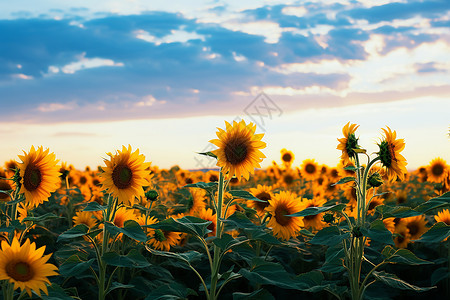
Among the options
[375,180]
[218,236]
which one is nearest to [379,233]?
[375,180]

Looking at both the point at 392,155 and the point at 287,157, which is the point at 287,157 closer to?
the point at 287,157

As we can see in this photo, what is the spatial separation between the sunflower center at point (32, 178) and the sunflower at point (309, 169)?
24.0ft

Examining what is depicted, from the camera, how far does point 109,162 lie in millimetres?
3758

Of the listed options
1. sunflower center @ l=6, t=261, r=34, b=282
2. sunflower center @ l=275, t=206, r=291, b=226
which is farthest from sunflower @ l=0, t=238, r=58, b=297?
sunflower center @ l=275, t=206, r=291, b=226

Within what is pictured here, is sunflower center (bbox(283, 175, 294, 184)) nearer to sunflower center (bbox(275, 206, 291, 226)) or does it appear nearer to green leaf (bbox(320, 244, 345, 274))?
sunflower center (bbox(275, 206, 291, 226))

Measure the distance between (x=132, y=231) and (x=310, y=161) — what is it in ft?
25.7

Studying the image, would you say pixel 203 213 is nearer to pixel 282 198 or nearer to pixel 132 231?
pixel 282 198

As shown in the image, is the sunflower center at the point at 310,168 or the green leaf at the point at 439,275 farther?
the sunflower center at the point at 310,168

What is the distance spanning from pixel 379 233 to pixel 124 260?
72.4 inches

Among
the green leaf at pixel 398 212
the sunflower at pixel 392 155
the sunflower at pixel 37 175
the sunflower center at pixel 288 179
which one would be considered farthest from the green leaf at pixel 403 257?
the sunflower center at pixel 288 179

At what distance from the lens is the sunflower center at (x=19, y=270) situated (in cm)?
265

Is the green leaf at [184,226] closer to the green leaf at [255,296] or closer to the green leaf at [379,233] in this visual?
the green leaf at [255,296]

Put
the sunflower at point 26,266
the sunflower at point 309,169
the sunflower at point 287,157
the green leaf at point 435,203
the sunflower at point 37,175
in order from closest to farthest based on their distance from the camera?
the sunflower at point 26,266 < the green leaf at point 435,203 < the sunflower at point 37,175 < the sunflower at point 309,169 < the sunflower at point 287,157

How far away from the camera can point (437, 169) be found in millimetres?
9117
